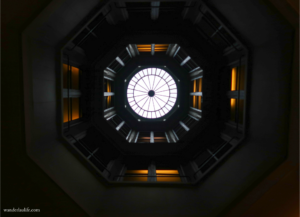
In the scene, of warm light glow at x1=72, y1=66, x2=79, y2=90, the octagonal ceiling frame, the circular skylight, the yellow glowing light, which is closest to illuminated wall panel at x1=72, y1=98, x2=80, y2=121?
warm light glow at x1=72, y1=66, x2=79, y2=90

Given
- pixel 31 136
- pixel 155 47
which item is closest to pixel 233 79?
pixel 155 47

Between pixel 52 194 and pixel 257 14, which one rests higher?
pixel 257 14

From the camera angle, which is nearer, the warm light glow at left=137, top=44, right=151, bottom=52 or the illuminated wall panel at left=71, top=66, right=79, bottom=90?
the illuminated wall panel at left=71, top=66, right=79, bottom=90

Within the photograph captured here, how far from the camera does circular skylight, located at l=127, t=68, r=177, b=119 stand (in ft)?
83.8

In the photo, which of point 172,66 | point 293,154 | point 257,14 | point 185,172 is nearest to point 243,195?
point 293,154

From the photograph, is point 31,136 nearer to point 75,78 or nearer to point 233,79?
point 75,78

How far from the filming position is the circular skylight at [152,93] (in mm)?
25547

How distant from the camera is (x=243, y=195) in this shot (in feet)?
25.5

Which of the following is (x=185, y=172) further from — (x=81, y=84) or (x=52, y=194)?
(x=81, y=84)

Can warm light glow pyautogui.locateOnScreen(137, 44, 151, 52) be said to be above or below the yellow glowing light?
above

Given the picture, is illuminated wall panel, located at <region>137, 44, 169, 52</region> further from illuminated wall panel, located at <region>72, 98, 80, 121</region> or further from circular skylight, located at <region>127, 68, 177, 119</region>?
illuminated wall panel, located at <region>72, 98, 80, 121</region>

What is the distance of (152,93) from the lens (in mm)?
26016

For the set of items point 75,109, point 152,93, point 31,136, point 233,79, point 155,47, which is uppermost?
point 155,47

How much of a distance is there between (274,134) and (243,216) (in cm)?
446
